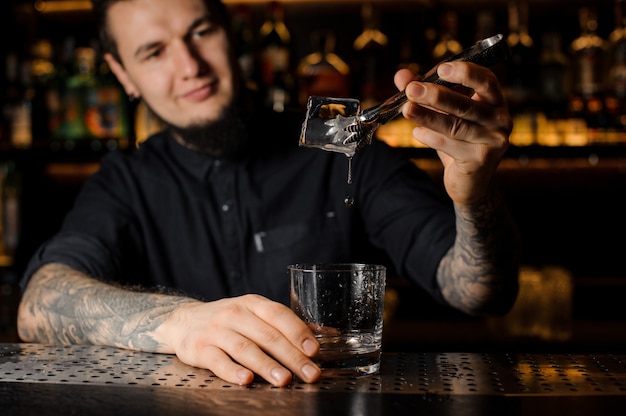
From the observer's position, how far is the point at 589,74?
8.98ft

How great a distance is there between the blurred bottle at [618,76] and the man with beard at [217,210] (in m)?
1.17

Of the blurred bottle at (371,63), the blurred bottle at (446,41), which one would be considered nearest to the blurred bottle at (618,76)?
the blurred bottle at (446,41)

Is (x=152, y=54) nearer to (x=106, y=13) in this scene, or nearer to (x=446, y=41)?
(x=106, y=13)

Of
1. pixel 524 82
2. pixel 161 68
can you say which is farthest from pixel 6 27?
pixel 524 82

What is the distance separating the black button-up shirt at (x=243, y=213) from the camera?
1.72m

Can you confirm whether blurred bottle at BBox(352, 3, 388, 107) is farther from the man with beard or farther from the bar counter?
the bar counter

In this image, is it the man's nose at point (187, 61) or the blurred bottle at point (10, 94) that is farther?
the blurred bottle at point (10, 94)

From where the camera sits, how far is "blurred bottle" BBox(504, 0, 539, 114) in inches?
108

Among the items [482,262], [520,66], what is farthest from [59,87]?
[482,262]

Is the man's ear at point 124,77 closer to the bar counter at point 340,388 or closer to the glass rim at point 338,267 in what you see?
the bar counter at point 340,388

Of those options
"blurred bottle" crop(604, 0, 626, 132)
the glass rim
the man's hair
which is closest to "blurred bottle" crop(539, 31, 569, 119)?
"blurred bottle" crop(604, 0, 626, 132)

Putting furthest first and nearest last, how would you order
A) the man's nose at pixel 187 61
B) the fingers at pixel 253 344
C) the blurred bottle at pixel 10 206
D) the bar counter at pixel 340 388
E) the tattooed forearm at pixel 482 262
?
the blurred bottle at pixel 10 206 → the man's nose at pixel 187 61 → the tattooed forearm at pixel 482 262 → the fingers at pixel 253 344 → the bar counter at pixel 340 388

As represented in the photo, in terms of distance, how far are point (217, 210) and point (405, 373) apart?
2.95 feet

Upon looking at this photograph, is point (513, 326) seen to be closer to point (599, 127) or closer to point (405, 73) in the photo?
point (599, 127)
